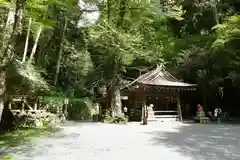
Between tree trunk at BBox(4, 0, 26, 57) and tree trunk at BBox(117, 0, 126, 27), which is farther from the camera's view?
tree trunk at BBox(117, 0, 126, 27)

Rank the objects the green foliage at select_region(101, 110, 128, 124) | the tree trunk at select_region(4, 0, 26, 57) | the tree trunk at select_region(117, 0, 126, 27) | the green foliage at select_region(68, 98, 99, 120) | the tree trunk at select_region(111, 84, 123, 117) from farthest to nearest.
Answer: the green foliage at select_region(68, 98, 99, 120) < the tree trunk at select_region(117, 0, 126, 27) < the tree trunk at select_region(111, 84, 123, 117) < the green foliage at select_region(101, 110, 128, 124) < the tree trunk at select_region(4, 0, 26, 57)

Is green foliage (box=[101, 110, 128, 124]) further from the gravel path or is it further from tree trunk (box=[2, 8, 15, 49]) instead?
tree trunk (box=[2, 8, 15, 49])

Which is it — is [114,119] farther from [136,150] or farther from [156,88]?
[136,150]

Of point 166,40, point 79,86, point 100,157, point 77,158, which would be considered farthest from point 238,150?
point 79,86

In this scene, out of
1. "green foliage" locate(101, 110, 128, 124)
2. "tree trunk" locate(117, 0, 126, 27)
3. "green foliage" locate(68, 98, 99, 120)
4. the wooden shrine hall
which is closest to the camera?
"green foliage" locate(101, 110, 128, 124)

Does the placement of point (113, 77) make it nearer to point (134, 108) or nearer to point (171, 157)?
point (134, 108)

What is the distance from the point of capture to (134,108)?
2236 centimetres

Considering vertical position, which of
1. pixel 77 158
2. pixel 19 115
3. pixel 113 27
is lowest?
pixel 77 158

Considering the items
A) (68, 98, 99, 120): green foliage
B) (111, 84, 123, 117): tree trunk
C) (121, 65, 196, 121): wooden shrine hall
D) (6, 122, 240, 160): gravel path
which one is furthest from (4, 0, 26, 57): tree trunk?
(68, 98, 99, 120): green foliage

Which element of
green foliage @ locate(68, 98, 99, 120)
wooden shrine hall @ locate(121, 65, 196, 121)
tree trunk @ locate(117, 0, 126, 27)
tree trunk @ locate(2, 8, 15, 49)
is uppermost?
tree trunk @ locate(117, 0, 126, 27)

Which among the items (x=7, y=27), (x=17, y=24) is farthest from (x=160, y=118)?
(x=17, y=24)

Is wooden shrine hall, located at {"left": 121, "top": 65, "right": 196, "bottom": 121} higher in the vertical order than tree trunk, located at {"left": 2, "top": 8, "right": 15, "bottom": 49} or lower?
lower

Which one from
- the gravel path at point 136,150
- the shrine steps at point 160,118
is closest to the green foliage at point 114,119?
the shrine steps at point 160,118

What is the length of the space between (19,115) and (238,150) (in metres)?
11.2
